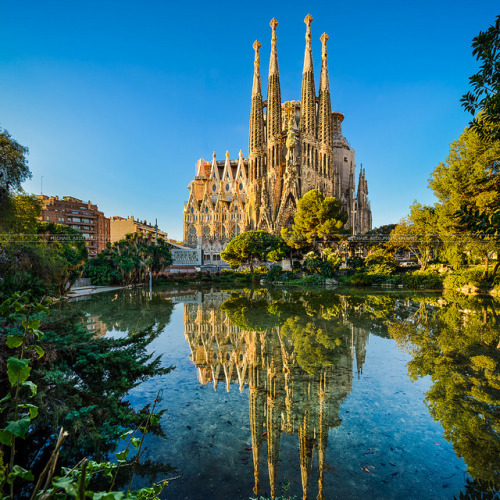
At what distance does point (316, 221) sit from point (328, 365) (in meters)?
27.1

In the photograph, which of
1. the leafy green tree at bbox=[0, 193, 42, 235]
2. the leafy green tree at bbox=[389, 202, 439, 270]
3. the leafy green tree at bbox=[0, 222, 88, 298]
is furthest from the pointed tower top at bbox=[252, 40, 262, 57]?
the leafy green tree at bbox=[0, 222, 88, 298]

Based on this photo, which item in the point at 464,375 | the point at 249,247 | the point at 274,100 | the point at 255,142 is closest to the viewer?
the point at 464,375

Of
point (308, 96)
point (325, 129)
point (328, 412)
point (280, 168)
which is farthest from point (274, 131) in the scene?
point (328, 412)

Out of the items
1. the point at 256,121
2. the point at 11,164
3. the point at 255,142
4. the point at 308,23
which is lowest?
the point at 11,164

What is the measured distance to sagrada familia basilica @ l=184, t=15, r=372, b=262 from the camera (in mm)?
40906

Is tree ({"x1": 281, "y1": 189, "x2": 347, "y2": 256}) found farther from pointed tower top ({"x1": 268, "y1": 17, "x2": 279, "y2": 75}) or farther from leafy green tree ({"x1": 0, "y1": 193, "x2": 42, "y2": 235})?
leafy green tree ({"x1": 0, "y1": 193, "x2": 42, "y2": 235})

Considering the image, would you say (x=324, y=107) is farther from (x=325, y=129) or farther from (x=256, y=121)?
(x=256, y=121)

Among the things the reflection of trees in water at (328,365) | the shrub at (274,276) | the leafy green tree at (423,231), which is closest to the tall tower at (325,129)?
the leafy green tree at (423,231)

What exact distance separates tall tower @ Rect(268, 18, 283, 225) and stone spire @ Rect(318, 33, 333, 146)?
589 cm

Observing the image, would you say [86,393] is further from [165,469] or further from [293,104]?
[293,104]

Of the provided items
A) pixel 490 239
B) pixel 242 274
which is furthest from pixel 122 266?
pixel 490 239

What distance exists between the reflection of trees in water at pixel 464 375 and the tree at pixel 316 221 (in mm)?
19917

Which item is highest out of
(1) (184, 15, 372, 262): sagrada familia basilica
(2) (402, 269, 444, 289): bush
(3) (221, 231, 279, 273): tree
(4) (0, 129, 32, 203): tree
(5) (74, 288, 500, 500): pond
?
(1) (184, 15, 372, 262): sagrada familia basilica

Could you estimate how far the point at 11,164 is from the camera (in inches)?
534
